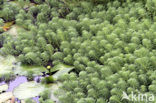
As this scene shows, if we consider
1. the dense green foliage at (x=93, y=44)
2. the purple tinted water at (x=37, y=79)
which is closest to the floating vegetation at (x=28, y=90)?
the purple tinted water at (x=37, y=79)

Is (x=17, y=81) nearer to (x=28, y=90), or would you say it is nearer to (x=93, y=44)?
(x=28, y=90)

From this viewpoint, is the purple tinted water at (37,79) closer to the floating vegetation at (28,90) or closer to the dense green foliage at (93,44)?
the floating vegetation at (28,90)

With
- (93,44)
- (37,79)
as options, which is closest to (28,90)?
(37,79)

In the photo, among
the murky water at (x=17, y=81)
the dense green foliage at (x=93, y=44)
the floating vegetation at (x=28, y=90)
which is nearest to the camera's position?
the dense green foliage at (x=93, y=44)

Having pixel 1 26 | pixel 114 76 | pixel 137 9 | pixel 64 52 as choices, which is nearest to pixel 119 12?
pixel 137 9

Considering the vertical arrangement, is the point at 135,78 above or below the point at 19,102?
above

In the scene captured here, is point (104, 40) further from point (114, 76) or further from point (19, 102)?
point (19, 102)

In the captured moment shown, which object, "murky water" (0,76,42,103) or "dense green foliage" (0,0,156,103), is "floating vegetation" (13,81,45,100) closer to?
"murky water" (0,76,42,103)

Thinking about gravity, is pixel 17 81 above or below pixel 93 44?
below
